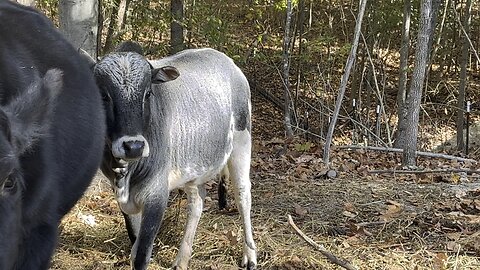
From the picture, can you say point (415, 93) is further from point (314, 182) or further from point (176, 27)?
point (176, 27)

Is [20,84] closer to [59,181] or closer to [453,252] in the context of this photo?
[59,181]

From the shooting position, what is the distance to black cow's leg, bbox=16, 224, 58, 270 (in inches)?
121

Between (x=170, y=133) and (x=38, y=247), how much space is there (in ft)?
7.39

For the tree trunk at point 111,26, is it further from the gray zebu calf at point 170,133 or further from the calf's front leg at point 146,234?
the calf's front leg at point 146,234

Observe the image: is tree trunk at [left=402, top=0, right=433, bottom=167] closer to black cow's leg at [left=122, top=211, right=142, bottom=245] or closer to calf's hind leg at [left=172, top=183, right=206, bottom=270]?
calf's hind leg at [left=172, top=183, right=206, bottom=270]

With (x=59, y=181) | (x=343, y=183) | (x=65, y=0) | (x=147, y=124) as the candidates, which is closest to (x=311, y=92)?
(x=343, y=183)

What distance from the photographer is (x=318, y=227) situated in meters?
6.35

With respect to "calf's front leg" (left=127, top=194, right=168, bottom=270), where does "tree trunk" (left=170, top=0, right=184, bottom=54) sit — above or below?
above

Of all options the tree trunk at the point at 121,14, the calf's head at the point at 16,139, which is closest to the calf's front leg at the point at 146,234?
the calf's head at the point at 16,139

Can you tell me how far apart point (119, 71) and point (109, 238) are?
184 cm

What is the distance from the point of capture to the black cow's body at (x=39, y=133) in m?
2.62

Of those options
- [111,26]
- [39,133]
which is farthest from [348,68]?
[111,26]

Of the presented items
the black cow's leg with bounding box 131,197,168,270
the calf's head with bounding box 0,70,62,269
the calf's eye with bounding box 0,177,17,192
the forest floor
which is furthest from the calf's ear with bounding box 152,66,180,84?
the calf's eye with bounding box 0,177,17,192

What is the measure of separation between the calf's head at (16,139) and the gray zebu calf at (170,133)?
1.89 m
